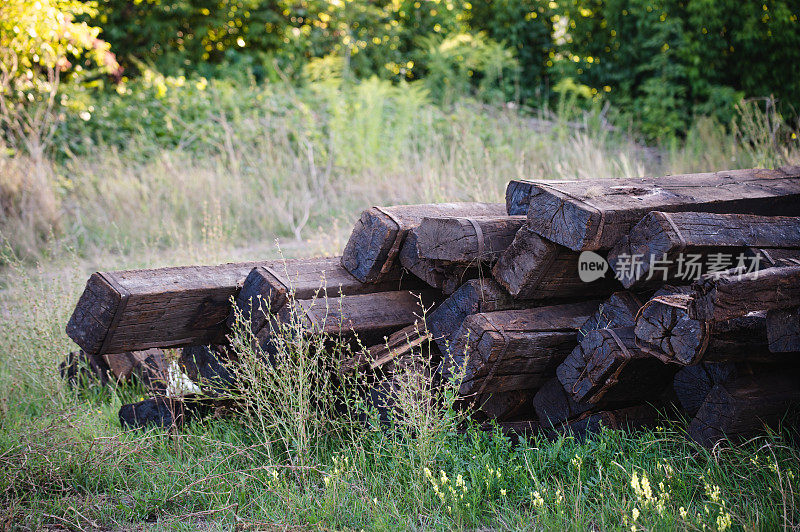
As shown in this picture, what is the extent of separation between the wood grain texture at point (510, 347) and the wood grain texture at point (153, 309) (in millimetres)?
1097

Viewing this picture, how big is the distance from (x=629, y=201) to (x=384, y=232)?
44.6 inches

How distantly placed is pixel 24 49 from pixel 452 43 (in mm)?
7662

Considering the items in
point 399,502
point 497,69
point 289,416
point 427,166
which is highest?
point 497,69

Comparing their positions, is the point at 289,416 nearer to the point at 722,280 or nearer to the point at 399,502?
the point at 399,502

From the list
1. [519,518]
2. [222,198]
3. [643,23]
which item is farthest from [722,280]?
[643,23]

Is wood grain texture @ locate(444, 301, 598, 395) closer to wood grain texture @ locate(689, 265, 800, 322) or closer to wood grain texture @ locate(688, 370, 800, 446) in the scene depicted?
wood grain texture @ locate(688, 370, 800, 446)

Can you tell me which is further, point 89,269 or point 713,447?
point 89,269

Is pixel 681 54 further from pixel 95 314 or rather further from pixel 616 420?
pixel 95 314

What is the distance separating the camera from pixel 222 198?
7.93m

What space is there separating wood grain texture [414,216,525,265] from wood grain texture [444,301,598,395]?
0.88 ft


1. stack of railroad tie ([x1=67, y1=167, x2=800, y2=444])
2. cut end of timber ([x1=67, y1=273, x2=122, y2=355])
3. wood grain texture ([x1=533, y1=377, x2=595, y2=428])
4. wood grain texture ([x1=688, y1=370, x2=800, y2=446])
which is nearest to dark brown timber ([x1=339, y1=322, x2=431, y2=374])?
stack of railroad tie ([x1=67, y1=167, x2=800, y2=444])

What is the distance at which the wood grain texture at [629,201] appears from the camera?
2.64m

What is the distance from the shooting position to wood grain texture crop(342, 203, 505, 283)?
10.6ft

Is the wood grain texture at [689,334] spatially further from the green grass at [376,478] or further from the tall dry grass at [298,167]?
the tall dry grass at [298,167]
